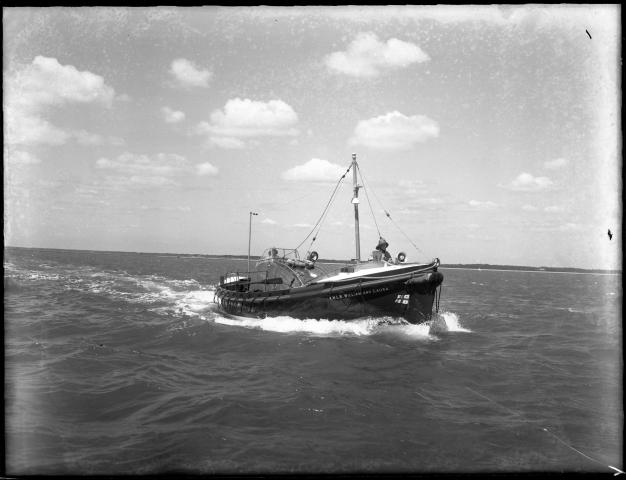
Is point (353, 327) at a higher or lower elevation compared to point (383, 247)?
lower

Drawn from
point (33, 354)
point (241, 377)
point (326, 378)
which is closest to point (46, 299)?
point (33, 354)

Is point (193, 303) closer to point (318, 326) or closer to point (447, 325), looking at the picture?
point (318, 326)

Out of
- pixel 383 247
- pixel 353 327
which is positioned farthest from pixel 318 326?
pixel 383 247

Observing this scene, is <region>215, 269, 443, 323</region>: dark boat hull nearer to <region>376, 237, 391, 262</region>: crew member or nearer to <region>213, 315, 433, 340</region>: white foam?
<region>213, 315, 433, 340</region>: white foam

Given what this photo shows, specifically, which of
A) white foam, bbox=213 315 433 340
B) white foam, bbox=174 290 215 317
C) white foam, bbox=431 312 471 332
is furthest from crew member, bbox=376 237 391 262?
white foam, bbox=174 290 215 317

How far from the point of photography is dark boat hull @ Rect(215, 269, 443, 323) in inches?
755

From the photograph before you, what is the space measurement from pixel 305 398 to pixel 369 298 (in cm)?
958

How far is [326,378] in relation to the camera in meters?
12.8

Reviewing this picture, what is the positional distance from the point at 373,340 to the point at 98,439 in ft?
40.7

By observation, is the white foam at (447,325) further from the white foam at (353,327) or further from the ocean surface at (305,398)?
the white foam at (353,327)

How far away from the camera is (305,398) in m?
10.6

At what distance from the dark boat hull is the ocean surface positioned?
2.35ft

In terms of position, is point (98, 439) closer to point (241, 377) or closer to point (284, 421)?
point (284, 421)

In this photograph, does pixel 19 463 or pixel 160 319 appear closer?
pixel 19 463
